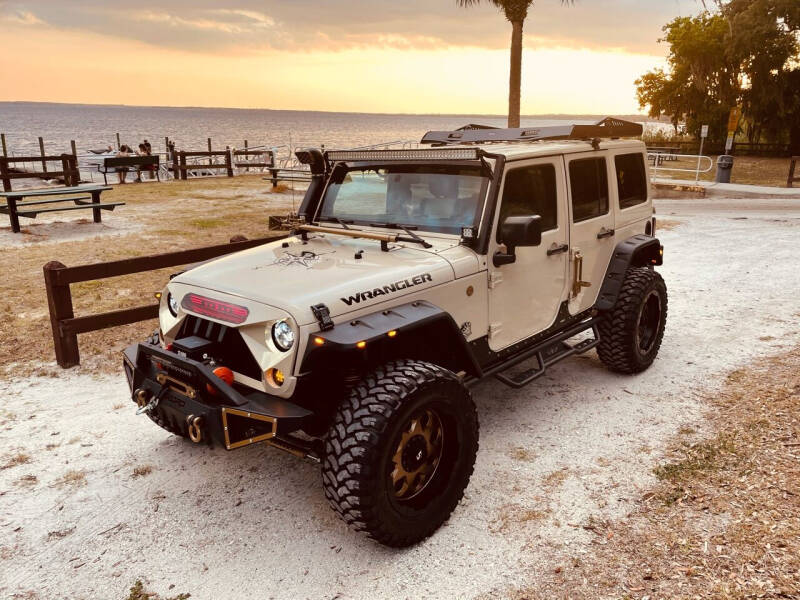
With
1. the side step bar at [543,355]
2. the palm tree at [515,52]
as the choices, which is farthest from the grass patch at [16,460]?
the palm tree at [515,52]

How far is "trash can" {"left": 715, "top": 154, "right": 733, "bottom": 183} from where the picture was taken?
74.3ft

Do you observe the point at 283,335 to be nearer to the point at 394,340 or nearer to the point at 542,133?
the point at 394,340

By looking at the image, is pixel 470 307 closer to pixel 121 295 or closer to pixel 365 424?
pixel 365 424

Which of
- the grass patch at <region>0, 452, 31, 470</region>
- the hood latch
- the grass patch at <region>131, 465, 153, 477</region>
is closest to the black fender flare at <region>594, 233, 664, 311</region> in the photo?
the hood latch

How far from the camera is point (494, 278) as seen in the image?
415 centimetres

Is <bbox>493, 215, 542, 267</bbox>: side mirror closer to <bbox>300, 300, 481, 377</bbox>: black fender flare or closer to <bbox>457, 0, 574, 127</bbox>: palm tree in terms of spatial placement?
<bbox>300, 300, 481, 377</bbox>: black fender flare

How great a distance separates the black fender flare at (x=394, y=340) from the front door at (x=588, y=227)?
5.17ft

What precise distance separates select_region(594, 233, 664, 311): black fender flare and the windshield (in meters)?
1.90

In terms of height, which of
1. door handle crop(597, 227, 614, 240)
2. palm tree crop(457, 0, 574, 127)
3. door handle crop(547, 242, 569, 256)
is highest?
palm tree crop(457, 0, 574, 127)

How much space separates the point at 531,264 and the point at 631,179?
203 cm

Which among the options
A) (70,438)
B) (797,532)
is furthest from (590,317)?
(70,438)

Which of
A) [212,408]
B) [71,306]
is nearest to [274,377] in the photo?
[212,408]

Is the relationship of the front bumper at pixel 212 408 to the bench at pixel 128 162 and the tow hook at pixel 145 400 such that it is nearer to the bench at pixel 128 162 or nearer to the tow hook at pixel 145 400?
the tow hook at pixel 145 400

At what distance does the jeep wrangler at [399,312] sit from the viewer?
3.20 m
